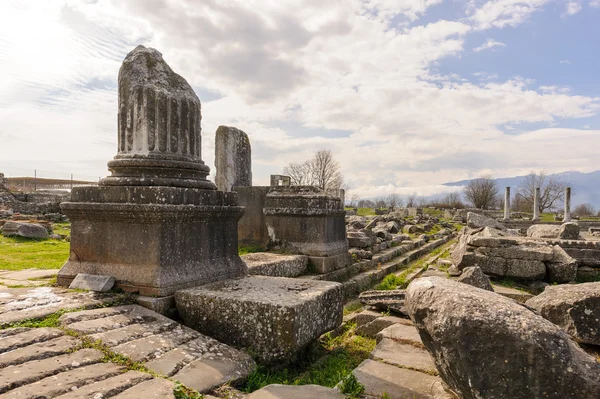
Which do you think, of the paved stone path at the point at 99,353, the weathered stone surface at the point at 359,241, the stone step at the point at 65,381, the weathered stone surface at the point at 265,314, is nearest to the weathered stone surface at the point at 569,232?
the weathered stone surface at the point at 359,241

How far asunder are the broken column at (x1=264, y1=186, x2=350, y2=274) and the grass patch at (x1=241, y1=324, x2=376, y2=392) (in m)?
2.18

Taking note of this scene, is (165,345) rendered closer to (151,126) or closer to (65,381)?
(65,381)

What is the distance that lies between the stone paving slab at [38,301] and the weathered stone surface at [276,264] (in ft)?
6.40

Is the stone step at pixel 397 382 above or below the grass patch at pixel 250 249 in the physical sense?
below

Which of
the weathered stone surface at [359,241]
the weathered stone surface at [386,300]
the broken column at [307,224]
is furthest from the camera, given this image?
the weathered stone surface at [359,241]

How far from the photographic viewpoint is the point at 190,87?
14.6 feet

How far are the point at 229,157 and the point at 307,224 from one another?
2345 mm

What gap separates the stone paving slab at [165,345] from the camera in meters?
2.61

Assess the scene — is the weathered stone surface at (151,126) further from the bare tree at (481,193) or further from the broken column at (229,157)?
the bare tree at (481,193)

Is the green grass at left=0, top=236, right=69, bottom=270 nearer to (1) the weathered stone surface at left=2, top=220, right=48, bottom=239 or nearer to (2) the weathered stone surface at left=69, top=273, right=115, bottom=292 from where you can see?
(1) the weathered stone surface at left=2, top=220, right=48, bottom=239

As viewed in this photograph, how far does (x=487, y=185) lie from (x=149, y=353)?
207 feet

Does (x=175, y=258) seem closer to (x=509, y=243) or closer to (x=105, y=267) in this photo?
(x=105, y=267)

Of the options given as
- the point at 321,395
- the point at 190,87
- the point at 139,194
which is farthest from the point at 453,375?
the point at 190,87

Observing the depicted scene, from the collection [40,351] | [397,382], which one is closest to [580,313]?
[397,382]
